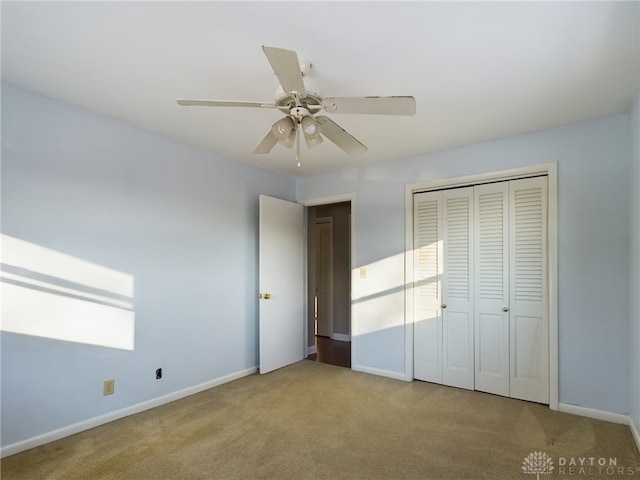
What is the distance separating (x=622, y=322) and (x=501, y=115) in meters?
1.86

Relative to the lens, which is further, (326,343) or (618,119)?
(326,343)

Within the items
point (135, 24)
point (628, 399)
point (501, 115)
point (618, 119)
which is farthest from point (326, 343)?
point (135, 24)

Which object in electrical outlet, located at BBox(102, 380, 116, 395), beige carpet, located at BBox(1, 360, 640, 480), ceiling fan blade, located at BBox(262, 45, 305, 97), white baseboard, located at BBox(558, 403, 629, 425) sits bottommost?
beige carpet, located at BBox(1, 360, 640, 480)

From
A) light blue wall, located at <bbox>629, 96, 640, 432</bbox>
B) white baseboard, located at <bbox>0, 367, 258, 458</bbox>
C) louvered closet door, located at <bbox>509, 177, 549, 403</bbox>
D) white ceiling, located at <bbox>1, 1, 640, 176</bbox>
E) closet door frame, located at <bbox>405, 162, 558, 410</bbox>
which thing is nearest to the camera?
white ceiling, located at <bbox>1, 1, 640, 176</bbox>

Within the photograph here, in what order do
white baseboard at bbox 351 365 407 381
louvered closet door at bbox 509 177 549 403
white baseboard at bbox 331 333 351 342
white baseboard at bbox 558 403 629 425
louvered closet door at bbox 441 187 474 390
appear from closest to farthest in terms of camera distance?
white baseboard at bbox 558 403 629 425
louvered closet door at bbox 509 177 549 403
louvered closet door at bbox 441 187 474 390
white baseboard at bbox 351 365 407 381
white baseboard at bbox 331 333 351 342

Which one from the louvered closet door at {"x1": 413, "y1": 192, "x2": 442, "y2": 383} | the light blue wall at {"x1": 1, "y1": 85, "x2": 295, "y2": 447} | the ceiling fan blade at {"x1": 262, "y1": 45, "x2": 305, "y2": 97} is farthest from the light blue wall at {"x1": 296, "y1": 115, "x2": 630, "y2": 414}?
the light blue wall at {"x1": 1, "y1": 85, "x2": 295, "y2": 447}

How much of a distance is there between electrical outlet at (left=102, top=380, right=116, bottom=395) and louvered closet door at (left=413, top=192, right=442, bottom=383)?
2.86m

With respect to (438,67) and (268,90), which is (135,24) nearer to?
(268,90)

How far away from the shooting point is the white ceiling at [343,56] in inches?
66.7

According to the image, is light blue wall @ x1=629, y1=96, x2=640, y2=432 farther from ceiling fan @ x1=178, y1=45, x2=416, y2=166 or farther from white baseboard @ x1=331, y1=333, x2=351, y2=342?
white baseboard @ x1=331, y1=333, x2=351, y2=342

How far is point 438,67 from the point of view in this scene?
2.16 meters

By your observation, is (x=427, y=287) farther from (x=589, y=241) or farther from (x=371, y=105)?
(x=371, y=105)

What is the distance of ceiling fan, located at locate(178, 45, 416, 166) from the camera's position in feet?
5.10

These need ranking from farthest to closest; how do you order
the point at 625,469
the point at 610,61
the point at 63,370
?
the point at 63,370 < the point at 625,469 < the point at 610,61
